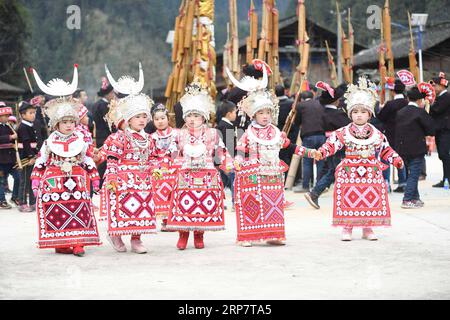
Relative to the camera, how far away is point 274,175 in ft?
30.1

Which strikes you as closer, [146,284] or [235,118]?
[146,284]

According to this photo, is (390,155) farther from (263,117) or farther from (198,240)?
(198,240)

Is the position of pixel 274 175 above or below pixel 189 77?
below

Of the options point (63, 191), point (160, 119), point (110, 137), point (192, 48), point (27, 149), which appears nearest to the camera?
point (63, 191)

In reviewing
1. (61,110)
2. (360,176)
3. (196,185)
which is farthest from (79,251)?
(360,176)

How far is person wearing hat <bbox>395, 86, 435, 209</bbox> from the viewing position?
40.7ft

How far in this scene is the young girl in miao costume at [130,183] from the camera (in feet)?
29.1

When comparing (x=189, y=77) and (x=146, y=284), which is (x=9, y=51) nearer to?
(x=189, y=77)

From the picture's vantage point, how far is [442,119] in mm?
14711

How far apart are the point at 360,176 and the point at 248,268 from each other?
2.35 m

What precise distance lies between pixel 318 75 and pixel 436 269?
34334 millimetres

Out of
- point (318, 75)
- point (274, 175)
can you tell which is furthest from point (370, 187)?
point (318, 75)

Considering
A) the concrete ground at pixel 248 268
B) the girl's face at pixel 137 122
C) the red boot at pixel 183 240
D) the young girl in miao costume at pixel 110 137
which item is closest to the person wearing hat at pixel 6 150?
the concrete ground at pixel 248 268

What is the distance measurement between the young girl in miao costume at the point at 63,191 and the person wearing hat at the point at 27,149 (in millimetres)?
4706
